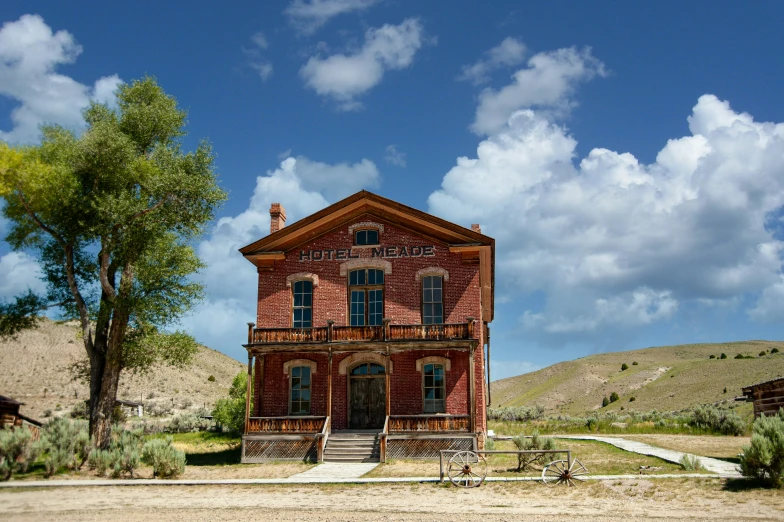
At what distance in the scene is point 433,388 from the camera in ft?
81.4

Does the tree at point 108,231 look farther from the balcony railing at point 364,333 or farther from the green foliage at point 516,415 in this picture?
the green foliage at point 516,415

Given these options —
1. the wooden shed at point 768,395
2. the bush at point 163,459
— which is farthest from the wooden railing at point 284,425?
the wooden shed at point 768,395

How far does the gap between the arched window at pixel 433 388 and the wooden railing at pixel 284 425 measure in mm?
3794

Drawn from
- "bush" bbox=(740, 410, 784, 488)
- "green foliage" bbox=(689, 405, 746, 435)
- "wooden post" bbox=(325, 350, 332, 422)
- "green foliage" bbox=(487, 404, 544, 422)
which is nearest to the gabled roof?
"wooden post" bbox=(325, 350, 332, 422)

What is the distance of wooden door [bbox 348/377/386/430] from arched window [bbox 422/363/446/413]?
1.57m

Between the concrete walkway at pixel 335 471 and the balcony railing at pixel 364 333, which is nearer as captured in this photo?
the concrete walkway at pixel 335 471

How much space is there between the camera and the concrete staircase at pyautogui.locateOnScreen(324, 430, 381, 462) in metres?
22.3

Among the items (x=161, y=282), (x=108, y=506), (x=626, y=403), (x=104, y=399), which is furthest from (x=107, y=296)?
(x=626, y=403)

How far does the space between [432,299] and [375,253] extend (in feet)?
9.18

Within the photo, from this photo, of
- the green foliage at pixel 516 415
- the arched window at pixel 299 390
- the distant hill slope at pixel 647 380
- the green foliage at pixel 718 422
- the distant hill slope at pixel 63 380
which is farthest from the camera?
the distant hill slope at pixel 647 380

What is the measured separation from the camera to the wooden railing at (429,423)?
73.5 ft

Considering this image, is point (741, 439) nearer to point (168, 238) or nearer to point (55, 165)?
point (168, 238)

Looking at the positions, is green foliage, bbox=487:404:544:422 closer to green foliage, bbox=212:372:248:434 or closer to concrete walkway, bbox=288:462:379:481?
green foliage, bbox=212:372:248:434

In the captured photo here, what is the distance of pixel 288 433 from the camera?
76.1ft
